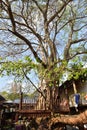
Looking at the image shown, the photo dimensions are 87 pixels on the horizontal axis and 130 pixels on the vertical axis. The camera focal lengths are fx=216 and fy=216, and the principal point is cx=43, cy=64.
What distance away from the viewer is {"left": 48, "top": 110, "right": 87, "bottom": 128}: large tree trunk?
25.6 feet

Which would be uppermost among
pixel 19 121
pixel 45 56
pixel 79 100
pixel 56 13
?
pixel 56 13

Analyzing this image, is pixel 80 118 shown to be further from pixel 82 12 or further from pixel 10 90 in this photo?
pixel 10 90

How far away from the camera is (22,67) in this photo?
30.0 ft

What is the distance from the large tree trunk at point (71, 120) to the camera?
25.6ft

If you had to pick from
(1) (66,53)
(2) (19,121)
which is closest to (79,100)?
(1) (66,53)

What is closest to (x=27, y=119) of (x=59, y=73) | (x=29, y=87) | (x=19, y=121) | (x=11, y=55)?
(x=19, y=121)

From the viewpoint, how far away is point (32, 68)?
9523mm

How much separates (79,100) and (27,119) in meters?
3.95

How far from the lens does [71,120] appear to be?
883cm

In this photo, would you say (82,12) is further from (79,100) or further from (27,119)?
(27,119)

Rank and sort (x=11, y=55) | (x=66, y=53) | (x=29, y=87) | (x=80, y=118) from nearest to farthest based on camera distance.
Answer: (x=80, y=118), (x=29, y=87), (x=66, y=53), (x=11, y=55)

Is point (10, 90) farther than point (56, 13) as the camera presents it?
Yes

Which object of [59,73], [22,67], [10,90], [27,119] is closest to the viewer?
[22,67]

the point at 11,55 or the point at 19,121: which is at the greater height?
the point at 11,55
